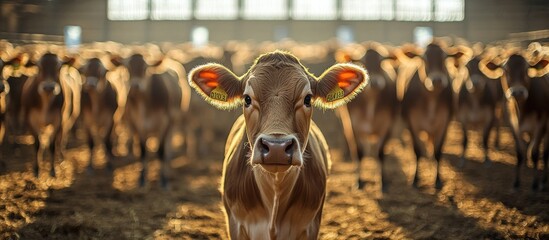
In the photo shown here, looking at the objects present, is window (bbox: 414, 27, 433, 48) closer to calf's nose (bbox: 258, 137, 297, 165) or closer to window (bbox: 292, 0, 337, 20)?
window (bbox: 292, 0, 337, 20)

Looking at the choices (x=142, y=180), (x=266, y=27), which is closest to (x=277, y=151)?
(x=142, y=180)

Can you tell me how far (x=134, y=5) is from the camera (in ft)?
113

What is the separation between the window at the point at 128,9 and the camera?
33969 millimetres

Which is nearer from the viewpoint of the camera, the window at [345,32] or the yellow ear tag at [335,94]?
the yellow ear tag at [335,94]

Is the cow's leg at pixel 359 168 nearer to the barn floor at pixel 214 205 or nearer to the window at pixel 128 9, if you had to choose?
the barn floor at pixel 214 205

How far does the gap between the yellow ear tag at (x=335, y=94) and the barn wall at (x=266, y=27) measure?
90.0 ft

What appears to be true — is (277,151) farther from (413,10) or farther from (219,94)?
(413,10)

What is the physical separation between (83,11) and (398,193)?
2931 cm

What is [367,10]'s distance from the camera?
116 ft

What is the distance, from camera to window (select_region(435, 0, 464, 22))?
1337 inches

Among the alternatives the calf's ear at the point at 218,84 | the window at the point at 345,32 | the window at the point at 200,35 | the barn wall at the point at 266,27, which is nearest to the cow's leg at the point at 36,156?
the calf's ear at the point at 218,84

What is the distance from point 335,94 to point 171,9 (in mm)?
33047

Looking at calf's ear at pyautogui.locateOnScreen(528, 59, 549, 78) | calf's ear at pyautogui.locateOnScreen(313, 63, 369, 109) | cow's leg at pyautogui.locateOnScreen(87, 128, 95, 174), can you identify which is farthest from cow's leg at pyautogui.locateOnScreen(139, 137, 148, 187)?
calf's ear at pyautogui.locateOnScreen(528, 59, 549, 78)

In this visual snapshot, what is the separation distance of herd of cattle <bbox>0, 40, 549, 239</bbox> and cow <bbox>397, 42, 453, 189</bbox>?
15mm
